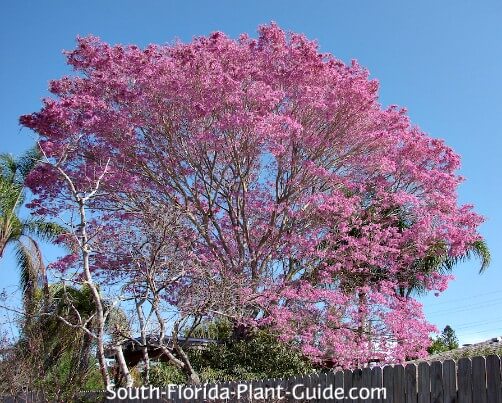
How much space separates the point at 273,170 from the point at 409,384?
854 centimetres

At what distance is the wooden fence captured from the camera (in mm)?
4941

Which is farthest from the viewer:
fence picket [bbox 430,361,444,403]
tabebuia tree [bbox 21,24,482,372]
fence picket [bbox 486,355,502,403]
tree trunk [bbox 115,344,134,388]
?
tabebuia tree [bbox 21,24,482,372]

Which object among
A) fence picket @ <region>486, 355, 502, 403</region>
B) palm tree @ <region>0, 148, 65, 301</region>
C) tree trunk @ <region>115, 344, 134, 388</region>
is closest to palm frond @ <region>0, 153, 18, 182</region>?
palm tree @ <region>0, 148, 65, 301</region>

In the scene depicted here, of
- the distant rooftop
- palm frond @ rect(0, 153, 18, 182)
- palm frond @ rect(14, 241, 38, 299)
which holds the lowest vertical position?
the distant rooftop

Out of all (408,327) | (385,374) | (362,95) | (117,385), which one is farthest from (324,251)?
(385,374)

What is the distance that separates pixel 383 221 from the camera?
14.2 m

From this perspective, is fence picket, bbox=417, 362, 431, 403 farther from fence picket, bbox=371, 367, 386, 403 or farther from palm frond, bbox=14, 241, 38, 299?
palm frond, bbox=14, 241, 38, 299

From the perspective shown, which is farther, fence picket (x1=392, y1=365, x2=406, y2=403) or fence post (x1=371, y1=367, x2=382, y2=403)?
fence post (x1=371, y1=367, x2=382, y2=403)

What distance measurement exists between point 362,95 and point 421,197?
2916 mm

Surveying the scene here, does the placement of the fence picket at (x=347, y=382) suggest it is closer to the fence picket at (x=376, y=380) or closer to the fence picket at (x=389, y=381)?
the fence picket at (x=376, y=380)

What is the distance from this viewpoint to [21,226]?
17.8 meters

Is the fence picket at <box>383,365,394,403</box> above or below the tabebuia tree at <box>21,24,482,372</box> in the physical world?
below

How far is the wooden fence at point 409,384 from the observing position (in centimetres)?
494

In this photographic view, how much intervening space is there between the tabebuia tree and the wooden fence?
456 cm
